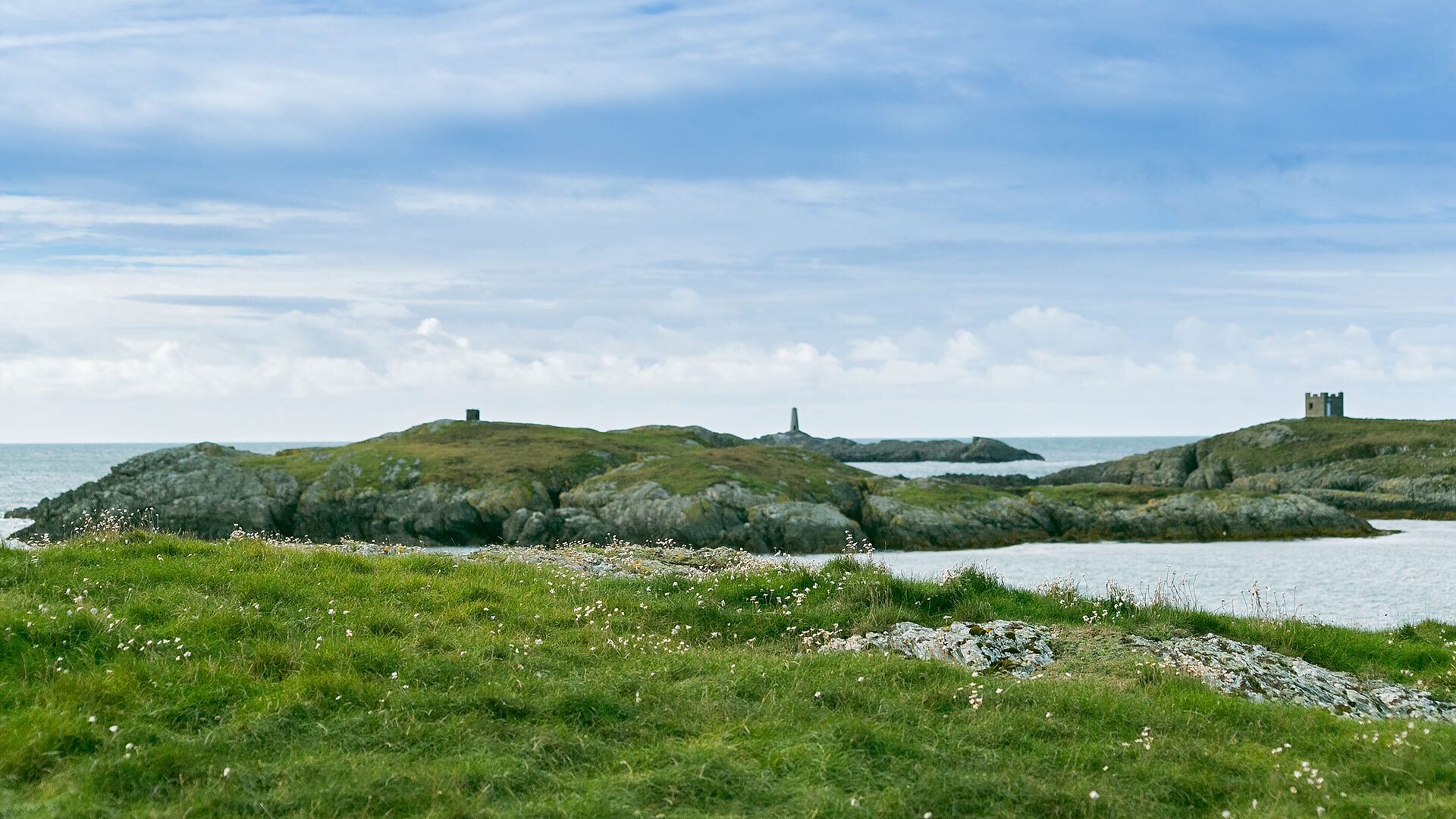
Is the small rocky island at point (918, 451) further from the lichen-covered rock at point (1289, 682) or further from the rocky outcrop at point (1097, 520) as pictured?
the lichen-covered rock at point (1289, 682)

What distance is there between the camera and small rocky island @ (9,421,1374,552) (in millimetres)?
55531

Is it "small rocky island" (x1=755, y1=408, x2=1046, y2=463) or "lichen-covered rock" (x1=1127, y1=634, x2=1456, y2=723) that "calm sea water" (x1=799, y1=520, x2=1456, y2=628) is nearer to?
"lichen-covered rock" (x1=1127, y1=634, x2=1456, y2=723)

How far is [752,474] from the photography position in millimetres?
62188

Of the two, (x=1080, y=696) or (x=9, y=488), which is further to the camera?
(x=9, y=488)

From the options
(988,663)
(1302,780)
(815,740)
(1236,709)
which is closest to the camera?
(1302,780)

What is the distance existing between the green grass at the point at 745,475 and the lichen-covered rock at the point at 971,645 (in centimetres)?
4206

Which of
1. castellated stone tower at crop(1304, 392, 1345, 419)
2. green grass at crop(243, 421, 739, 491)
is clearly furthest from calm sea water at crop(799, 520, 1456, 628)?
castellated stone tower at crop(1304, 392, 1345, 419)

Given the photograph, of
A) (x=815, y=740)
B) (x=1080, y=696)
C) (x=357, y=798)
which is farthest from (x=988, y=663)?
(x=357, y=798)

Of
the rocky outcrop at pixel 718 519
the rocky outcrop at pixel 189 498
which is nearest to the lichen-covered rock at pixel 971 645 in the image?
the rocky outcrop at pixel 718 519

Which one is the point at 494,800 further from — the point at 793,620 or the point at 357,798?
the point at 793,620

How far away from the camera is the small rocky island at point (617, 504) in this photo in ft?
182

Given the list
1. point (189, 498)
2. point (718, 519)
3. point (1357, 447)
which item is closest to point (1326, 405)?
point (1357, 447)

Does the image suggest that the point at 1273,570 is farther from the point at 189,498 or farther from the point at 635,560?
the point at 189,498

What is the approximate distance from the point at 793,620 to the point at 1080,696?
5554mm
